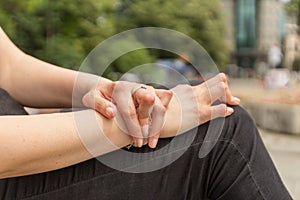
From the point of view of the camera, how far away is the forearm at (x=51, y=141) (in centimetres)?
68

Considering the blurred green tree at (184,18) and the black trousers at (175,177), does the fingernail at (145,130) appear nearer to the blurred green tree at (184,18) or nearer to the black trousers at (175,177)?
the black trousers at (175,177)

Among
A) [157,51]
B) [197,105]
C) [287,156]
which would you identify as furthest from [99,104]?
[287,156]

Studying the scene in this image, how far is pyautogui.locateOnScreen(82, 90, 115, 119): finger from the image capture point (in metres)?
0.73

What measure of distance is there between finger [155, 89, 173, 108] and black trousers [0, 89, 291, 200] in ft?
0.18

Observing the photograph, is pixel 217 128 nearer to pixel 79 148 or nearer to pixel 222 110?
pixel 222 110

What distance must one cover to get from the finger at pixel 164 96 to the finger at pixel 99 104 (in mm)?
74

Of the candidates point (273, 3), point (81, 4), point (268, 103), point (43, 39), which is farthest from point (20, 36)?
point (273, 3)

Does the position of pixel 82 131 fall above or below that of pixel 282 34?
above

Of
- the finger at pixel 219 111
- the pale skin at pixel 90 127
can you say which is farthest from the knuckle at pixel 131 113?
the finger at pixel 219 111

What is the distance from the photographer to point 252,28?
3475 cm

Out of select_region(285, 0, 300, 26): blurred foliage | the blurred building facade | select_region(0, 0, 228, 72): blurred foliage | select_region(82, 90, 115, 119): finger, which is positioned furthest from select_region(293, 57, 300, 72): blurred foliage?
select_region(82, 90, 115, 119): finger

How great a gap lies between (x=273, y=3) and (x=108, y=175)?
A: 36.1 meters

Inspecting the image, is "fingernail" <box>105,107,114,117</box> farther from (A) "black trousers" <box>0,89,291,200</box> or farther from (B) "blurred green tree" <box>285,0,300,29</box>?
(B) "blurred green tree" <box>285,0,300,29</box>

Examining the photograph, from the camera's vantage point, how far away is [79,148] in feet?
2.37
